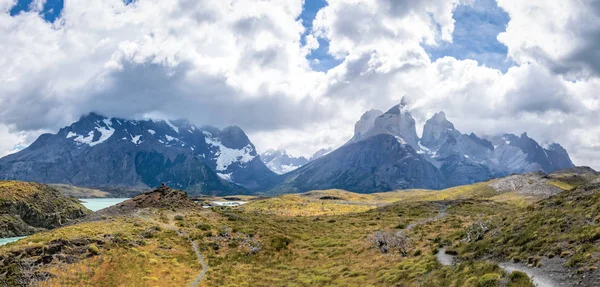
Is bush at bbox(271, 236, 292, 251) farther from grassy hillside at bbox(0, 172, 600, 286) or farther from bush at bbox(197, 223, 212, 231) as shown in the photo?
bush at bbox(197, 223, 212, 231)

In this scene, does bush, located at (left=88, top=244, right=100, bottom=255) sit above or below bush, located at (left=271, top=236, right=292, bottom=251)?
above

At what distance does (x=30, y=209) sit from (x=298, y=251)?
363ft

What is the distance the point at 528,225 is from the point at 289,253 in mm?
36152

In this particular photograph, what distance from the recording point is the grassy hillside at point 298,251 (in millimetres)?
32656

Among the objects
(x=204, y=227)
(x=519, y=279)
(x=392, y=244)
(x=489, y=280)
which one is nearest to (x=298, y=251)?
(x=392, y=244)

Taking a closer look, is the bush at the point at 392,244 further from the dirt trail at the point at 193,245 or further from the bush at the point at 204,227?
the bush at the point at 204,227

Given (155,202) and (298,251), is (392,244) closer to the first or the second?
(298,251)

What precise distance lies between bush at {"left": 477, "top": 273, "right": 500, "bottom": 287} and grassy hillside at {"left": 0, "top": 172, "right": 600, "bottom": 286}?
7cm

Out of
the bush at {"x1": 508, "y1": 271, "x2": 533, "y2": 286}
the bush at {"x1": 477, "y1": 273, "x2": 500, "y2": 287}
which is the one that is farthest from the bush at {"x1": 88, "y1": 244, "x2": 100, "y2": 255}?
the bush at {"x1": 508, "y1": 271, "x2": 533, "y2": 286}

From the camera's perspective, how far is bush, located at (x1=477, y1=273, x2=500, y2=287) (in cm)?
2558

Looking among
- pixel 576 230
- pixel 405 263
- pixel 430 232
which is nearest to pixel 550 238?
pixel 576 230

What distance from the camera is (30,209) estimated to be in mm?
126812

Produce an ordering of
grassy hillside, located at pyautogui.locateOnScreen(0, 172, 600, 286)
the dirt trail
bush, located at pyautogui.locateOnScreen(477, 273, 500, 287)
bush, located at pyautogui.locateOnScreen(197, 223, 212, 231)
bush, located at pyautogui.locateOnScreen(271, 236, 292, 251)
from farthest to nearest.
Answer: bush, located at pyautogui.locateOnScreen(197, 223, 212, 231) → bush, located at pyautogui.locateOnScreen(271, 236, 292, 251) → the dirt trail → grassy hillside, located at pyautogui.locateOnScreen(0, 172, 600, 286) → bush, located at pyautogui.locateOnScreen(477, 273, 500, 287)

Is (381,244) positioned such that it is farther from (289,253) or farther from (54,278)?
(54,278)
